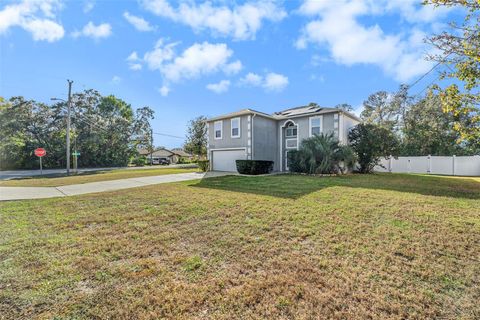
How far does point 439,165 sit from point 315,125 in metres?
12.0

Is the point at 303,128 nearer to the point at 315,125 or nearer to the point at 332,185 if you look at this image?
the point at 315,125

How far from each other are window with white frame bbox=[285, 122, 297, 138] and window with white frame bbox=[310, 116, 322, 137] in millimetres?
1586

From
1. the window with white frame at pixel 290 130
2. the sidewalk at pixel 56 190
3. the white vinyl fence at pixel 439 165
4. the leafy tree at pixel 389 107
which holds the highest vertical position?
the leafy tree at pixel 389 107

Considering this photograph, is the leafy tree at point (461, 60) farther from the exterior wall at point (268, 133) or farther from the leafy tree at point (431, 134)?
the leafy tree at point (431, 134)

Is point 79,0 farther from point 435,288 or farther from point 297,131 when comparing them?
point 297,131

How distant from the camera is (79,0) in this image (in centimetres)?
704

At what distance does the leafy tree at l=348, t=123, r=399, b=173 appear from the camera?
49.3ft

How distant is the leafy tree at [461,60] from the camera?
444 centimetres

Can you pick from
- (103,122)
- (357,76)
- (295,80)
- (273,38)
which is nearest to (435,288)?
(273,38)

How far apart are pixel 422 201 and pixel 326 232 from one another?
4273 millimetres

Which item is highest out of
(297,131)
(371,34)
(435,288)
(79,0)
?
(79,0)

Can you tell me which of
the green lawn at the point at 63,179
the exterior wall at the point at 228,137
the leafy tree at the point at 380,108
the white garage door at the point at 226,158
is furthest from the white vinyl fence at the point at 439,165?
the green lawn at the point at 63,179

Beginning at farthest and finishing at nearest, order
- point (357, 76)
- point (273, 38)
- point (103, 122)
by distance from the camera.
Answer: point (103, 122)
point (357, 76)
point (273, 38)

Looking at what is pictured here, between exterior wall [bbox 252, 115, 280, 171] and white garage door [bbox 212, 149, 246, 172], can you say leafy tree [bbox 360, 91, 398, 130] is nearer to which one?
exterior wall [bbox 252, 115, 280, 171]
